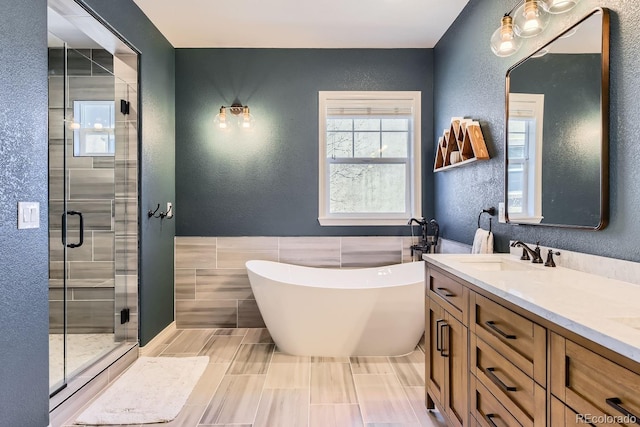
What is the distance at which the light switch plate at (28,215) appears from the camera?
1.70 m

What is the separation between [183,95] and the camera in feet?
12.4

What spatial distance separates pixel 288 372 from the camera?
274 cm

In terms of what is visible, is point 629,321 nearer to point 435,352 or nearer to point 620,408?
point 620,408

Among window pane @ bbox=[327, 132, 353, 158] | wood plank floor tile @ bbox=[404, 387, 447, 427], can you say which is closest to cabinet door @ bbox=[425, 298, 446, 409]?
wood plank floor tile @ bbox=[404, 387, 447, 427]

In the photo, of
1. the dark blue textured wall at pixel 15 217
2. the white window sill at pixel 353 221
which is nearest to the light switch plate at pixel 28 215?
the dark blue textured wall at pixel 15 217

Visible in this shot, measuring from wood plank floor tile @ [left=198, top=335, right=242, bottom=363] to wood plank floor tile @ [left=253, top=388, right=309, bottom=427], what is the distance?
691mm

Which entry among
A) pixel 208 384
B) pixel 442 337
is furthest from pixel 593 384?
pixel 208 384

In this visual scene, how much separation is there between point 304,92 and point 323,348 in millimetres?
2429

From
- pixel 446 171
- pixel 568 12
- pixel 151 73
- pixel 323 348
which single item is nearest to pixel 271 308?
pixel 323 348

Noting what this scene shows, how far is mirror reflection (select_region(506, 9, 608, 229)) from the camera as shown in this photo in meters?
1.60

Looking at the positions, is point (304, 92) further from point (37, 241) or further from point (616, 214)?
point (616, 214)

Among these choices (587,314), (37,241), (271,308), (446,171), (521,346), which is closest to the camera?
(587,314)

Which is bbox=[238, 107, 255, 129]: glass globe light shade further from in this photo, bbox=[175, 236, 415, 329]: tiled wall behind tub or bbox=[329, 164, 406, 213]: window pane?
bbox=[175, 236, 415, 329]: tiled wall behind tub

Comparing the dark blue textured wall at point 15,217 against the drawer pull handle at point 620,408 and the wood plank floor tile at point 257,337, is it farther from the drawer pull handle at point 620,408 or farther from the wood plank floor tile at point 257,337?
the drawer pull handle at point 620,408
